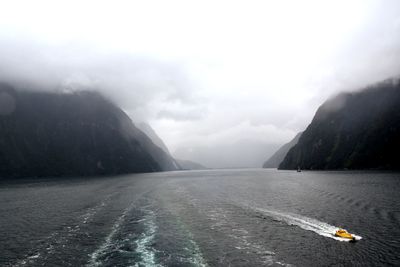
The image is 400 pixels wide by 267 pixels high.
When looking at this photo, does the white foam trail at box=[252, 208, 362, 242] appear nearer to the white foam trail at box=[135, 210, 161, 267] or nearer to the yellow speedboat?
the yellow speedboat

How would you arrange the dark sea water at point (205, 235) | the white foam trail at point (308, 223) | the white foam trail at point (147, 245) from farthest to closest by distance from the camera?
the white foam trail at point (308, 223) → the dark sea water at point (205, 235) → the white foam trail at point (147, 245)

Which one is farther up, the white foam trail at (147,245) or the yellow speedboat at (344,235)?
the yellow speedboat at (344,235)

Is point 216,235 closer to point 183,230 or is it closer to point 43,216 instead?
point 183,230

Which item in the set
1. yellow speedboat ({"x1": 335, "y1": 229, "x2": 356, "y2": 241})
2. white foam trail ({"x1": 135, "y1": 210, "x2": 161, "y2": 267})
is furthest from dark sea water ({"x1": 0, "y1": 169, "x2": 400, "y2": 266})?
yellow speedboat ({"x1": 335, "y1": 229, "x2": 356, "y2": 241})

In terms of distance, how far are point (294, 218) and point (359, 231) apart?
1332 cm

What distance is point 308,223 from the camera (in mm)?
53062

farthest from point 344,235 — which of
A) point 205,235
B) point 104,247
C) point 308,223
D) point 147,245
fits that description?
point 104,247

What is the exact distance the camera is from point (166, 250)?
3891 cm

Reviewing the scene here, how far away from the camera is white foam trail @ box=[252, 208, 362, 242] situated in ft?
150

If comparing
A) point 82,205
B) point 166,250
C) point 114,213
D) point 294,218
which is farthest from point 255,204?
point 82,205

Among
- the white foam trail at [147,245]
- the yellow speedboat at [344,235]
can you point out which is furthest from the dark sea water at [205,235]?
the yellow speedboat at [344,235]

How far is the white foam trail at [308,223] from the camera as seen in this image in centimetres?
4575

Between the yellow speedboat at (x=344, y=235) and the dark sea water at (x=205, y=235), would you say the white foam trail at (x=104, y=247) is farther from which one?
the yellow speedboat at (x=344, y=235)

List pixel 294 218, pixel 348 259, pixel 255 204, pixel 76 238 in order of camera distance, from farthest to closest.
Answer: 1. pixel 255 204
2. pixel 294 218
3. pixel 76 238
4. pixel 348 259
